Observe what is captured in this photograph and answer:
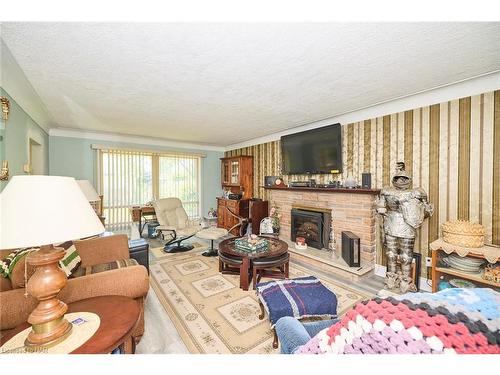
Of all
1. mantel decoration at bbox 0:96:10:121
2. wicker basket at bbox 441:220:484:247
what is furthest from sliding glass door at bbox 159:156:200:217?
wicker basket at bbox 441:220:484:247

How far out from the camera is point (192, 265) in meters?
3.24

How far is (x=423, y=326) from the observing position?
1.99 feet

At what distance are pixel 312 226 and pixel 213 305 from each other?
222cm

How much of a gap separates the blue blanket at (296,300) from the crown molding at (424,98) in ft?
8.62

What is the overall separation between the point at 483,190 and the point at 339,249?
72.0 inches

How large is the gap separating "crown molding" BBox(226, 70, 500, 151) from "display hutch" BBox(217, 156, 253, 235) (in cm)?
215

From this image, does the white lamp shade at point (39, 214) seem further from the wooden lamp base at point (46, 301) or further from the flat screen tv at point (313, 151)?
the flat screen tv at point (313, 151)

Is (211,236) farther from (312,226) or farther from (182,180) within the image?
(182,180)

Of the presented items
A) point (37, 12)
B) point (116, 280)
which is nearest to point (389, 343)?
point (116, 280)

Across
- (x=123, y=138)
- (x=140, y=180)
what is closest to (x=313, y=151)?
(x=140, y=180)

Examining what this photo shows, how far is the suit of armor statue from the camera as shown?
243 centimetres

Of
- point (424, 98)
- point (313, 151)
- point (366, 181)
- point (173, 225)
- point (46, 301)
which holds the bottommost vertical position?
point (173, 225)

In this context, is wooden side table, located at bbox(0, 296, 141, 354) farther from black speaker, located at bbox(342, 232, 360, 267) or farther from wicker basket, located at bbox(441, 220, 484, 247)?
wicker basket, located at bbox(441, 220, 484, 247)

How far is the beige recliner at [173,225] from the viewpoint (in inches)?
154
